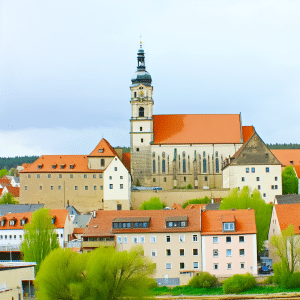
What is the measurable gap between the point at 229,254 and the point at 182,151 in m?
47.1

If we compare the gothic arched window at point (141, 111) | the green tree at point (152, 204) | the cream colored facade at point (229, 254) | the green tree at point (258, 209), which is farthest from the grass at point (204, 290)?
the gothic arched window at point (141, 111)

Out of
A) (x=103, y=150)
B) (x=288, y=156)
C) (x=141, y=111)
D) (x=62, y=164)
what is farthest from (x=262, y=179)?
(x=62, y=164)

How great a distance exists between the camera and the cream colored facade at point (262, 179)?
90375 millimetres

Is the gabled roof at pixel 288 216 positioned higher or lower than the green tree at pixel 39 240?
higher

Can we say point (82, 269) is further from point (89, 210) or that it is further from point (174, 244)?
point (89, 210)

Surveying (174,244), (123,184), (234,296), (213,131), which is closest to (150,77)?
(213,131)

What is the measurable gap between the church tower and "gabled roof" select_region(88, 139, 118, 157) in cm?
473

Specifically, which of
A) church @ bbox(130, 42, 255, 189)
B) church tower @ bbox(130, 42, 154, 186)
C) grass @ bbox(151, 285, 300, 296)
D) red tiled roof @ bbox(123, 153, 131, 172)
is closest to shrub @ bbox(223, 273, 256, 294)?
grass @ bbox(151, 285, 300, 296)

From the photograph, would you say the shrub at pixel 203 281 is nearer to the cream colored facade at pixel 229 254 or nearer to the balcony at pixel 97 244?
the cream colored facade at pixel 229 254

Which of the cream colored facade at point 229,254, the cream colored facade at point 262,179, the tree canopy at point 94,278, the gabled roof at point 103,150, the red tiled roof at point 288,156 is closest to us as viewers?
the tree canopy at point 94,278

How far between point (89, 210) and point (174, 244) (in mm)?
40138

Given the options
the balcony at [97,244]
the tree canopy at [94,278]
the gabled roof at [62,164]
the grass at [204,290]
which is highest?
the gabled roof at [62,164]

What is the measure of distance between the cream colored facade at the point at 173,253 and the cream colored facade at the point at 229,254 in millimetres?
947

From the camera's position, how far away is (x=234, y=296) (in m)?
52.8
